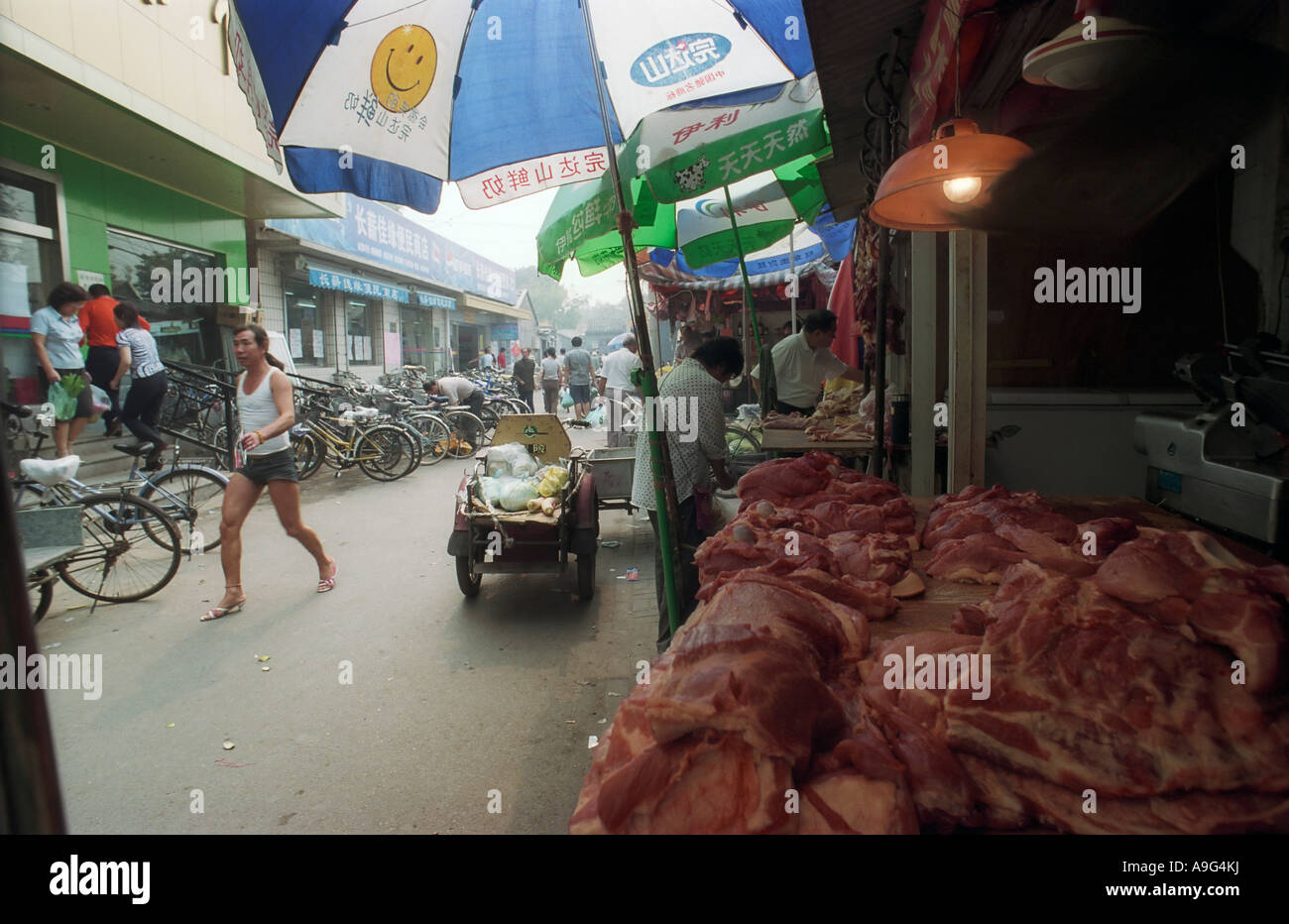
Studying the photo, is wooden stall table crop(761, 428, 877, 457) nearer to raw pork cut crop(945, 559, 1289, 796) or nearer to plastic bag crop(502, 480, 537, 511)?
plastic bag crop(502, 480, 537, 511)

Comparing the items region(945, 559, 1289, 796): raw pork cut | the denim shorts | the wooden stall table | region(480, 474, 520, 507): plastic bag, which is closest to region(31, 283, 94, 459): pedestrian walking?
the denim shorts

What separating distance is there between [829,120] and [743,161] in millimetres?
647

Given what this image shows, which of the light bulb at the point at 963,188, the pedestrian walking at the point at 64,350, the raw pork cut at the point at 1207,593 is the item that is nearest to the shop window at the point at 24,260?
the pedestrian walking at the point at 64,350

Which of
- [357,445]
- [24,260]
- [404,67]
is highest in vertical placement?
[24,260]

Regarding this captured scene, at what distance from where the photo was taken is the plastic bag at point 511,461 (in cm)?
636

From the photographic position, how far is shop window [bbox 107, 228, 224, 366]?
11.4 metres

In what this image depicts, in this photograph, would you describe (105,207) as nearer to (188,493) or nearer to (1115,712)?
(188,493)

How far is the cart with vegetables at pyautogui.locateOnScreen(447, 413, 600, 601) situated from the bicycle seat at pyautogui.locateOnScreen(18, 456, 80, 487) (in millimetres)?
2751

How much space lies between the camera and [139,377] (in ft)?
28.7

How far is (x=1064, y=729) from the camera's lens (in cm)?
146

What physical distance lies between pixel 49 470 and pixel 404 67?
3825mm

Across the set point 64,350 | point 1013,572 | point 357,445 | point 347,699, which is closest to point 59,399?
point 64,350

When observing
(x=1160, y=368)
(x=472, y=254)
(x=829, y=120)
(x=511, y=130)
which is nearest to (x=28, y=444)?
(x=511, y=130)

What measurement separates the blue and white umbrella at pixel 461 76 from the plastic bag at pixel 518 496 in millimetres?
2193
